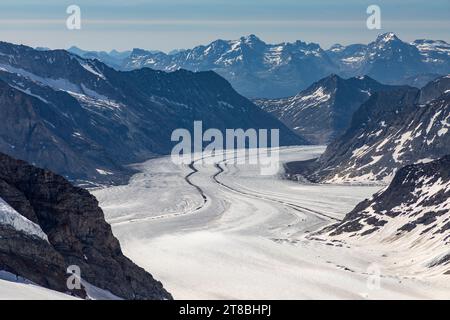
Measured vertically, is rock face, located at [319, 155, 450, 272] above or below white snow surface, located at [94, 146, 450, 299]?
→ above

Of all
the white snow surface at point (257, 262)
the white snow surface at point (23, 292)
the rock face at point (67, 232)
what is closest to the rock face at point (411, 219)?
the white snow surface at point (257, 262)

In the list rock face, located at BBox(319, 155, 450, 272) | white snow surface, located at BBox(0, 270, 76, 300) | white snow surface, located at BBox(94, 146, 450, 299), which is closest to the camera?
white snow surface, located at BBox(0, 270, 76, 300)

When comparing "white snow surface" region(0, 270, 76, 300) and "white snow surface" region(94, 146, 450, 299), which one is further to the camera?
"white snow surface" region(94, 146, 450, 299)

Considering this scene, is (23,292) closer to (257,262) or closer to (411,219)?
(257,262)

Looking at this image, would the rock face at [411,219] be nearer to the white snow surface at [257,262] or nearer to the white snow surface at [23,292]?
the white snow surface at [257,262]

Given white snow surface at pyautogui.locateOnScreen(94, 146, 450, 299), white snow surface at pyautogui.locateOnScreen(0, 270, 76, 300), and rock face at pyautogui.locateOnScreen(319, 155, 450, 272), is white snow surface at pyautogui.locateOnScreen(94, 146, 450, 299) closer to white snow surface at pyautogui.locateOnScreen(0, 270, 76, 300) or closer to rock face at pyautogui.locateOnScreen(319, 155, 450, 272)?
rock face at pyautogui.locateOnScreen(319, 155, 450, 272)

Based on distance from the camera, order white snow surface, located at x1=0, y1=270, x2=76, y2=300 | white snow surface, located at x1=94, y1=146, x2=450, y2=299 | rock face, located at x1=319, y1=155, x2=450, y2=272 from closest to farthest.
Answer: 1. white snow surface, located at x1=0, y1=270, x2=76, y2=300
2. white snow surface, located at x1=94, y1=146, x2=450, y2=299
3. rock face, located at x1=319, y1=155, x2=450, y2=272

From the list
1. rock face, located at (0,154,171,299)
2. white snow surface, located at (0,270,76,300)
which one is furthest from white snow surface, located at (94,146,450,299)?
white snow surface, located at (0,270,76,300)
